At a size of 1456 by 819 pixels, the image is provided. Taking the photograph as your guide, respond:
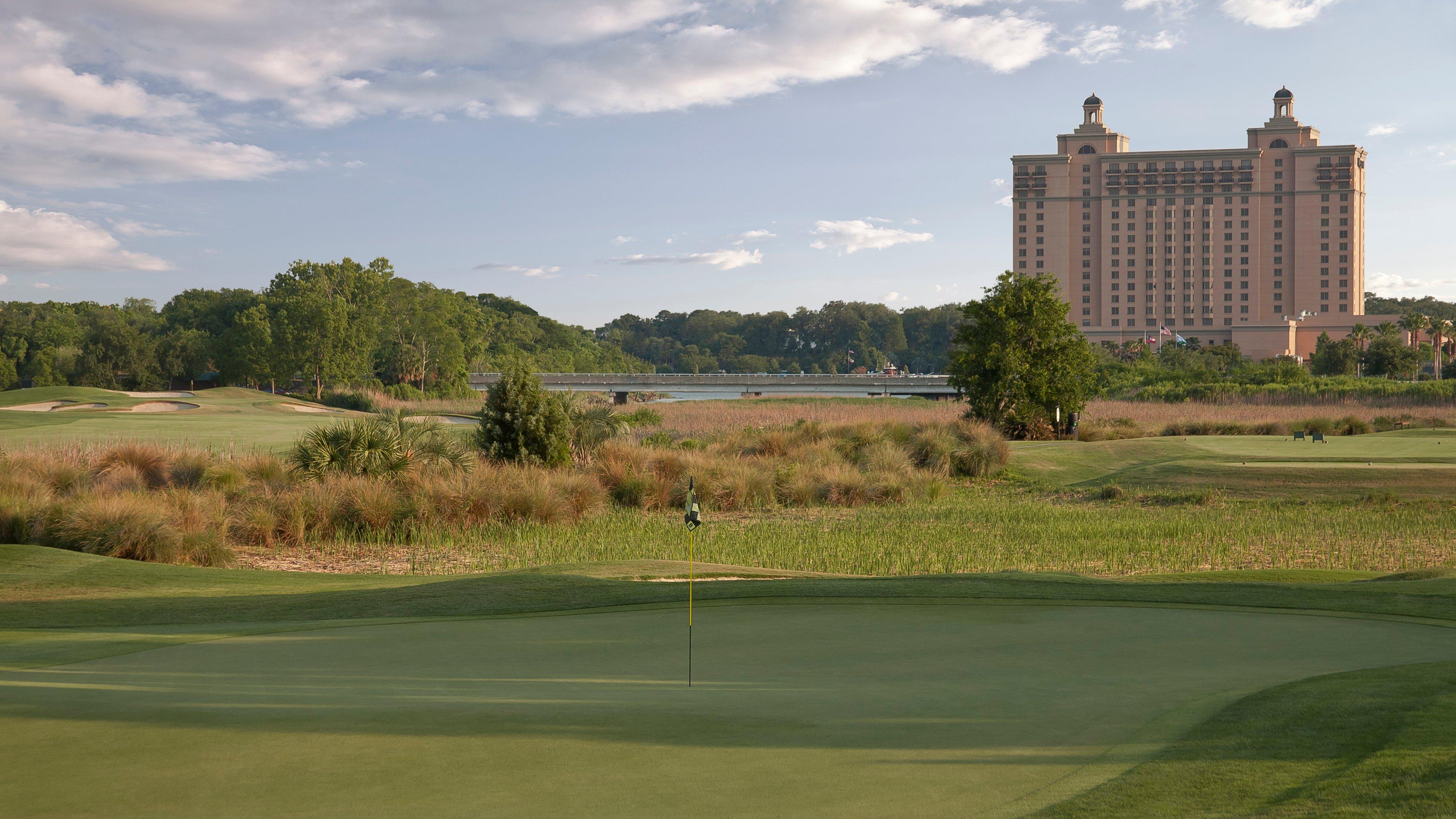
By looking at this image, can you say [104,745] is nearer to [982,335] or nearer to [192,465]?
[192,465]

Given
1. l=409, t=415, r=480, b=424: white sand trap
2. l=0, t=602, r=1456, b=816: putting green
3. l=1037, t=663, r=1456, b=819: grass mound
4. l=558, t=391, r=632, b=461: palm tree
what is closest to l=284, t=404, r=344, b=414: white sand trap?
l=409, t=415, r=480, b=424: white sand trap

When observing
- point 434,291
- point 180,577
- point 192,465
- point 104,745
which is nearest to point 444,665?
point 104,745

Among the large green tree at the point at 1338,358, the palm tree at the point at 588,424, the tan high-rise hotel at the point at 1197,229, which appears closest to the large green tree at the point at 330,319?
the palm tree at the point at 588,424

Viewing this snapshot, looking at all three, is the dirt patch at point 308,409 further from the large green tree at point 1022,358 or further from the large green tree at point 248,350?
the large green tree at point 1022,358

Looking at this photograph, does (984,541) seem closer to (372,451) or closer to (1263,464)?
(1263,464)

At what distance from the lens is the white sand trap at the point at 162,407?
40000 millimetres

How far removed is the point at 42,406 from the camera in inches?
1630

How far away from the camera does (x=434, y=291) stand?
3393 inches

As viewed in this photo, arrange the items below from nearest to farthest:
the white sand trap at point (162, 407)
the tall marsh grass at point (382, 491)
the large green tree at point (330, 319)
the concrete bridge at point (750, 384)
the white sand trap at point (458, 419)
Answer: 1. the tall marsh grass at point (382, 491)
2. the white sand trap at point (162, 407)
3. the white sand trap at point (458, 419)
4. the large green tree at point (330, 319)
5. the concrete bridge at point (750, 384)

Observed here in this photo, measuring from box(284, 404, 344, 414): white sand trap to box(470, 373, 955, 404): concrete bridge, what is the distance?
44.8m

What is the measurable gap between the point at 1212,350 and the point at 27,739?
11773cm

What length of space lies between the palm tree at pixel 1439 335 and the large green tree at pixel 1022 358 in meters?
77.9

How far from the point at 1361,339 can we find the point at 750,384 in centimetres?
6177

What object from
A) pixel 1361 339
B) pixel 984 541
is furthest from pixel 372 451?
pixel 1361 339
